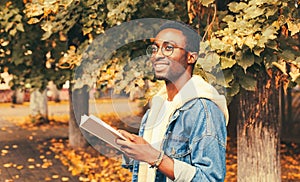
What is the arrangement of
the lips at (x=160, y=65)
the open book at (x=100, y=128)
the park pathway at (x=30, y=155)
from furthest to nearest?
the park pathway at (x=30, y=155) < the lips at (x=160, y=65) < the open book at (x=100, y=128)

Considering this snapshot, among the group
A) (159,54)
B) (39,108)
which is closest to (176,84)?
(159,54)

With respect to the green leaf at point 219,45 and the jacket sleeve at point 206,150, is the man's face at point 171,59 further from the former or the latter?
the green leaf at point 219,45

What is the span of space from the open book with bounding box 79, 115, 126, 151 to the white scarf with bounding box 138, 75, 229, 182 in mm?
402

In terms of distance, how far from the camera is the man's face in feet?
9.30

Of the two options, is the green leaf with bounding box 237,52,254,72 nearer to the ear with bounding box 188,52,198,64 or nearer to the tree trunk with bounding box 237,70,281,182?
the tree trunk with bounding box 237,70,281,182

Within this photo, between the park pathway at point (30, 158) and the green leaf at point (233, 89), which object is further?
the park pathway at point (30, 158)

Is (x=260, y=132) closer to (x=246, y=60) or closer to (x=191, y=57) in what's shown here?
(x=246, y=60)

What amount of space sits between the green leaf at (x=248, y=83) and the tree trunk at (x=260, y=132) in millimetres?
907

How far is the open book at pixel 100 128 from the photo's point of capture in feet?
8.49

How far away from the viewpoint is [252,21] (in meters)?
5.79

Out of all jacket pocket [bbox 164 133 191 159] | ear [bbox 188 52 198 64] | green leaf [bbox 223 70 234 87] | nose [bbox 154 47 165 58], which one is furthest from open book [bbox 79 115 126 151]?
green leaf [bbox 223 70 234 87]

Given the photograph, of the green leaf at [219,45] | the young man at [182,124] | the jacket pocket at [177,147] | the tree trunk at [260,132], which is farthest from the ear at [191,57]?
the tree trunk at [260,132]

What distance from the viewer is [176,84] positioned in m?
2.94

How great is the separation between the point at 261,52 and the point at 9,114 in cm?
1652
